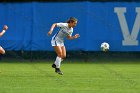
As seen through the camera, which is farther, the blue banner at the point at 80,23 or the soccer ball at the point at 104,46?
the blue banner at the point at 80,23

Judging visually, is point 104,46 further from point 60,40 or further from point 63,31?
point 63,31

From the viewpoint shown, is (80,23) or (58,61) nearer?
(58,61)

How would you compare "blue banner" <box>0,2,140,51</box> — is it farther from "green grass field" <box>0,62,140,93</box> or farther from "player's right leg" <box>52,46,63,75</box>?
"player's right leg" <box>52,46,63,75</box>

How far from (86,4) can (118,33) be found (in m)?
2.08

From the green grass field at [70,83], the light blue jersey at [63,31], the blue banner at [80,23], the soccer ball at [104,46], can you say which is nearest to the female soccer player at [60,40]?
the light blue jersey at [63,31]

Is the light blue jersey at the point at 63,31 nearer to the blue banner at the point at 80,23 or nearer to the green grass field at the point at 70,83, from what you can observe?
the green grass field at the point at 70,83

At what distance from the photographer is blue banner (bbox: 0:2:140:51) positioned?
1019 inches

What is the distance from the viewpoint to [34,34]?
1023 inches

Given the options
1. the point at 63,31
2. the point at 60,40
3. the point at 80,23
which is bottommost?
the point at 80,23

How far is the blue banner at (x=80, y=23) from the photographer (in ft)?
84.9

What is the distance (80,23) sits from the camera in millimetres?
26125

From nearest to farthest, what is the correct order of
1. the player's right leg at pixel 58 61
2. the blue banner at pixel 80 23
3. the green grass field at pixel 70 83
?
the green grass field at pixel 70 83, the player's right leg at pixel 58 61, the blue banner at pixel 80 23

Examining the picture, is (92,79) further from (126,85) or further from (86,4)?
(86,4)

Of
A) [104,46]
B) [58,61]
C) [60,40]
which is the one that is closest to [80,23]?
[104,46]
